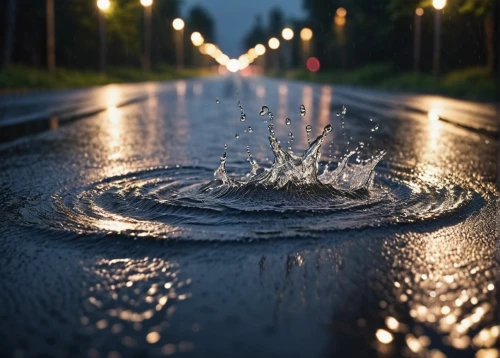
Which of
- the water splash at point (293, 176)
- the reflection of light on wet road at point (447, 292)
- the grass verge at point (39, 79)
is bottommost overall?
the reflection of light on wet road at point (447, 292)

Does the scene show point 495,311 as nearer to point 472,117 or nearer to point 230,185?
point 230,185

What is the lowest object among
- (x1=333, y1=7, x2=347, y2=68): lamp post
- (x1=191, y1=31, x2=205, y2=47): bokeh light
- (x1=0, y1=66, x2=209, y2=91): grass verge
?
(x1=0, y1=66, x2=209, y2=91): grass verge

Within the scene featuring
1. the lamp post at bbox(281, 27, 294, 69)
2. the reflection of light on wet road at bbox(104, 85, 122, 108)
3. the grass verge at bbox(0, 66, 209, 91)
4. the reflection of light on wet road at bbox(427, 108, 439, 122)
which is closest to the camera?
the reflection of light on wet road at bbox(427, 108, 439, 122)

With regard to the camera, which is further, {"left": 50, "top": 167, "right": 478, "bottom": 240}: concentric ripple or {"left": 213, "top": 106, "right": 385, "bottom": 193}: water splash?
{"left": 213, "top": 106, "right": 385, "bottom": 193}: water splash

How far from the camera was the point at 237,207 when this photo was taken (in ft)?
17.6

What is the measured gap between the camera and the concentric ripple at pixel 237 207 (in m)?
4.71

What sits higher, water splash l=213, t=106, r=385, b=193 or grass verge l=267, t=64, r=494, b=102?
grass verge l=267, t=64, r=494, b=102

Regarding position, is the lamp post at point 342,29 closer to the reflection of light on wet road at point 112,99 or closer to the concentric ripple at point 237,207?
the reflection of light on wet road at point 112,99

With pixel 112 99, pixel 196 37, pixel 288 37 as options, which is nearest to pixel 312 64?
pixel 288 37

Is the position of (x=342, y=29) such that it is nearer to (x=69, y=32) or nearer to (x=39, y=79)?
(x=69, y=32)

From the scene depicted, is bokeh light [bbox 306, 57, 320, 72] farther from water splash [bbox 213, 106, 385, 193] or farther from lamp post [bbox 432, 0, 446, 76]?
water splash [bbox 213, 106, 385, 193]

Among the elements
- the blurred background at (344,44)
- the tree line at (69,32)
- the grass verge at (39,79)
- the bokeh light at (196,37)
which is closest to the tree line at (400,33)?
the blurred background at (344,44)

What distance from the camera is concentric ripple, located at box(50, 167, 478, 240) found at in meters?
4.71

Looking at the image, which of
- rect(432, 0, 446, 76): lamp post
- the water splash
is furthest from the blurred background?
the water splash
